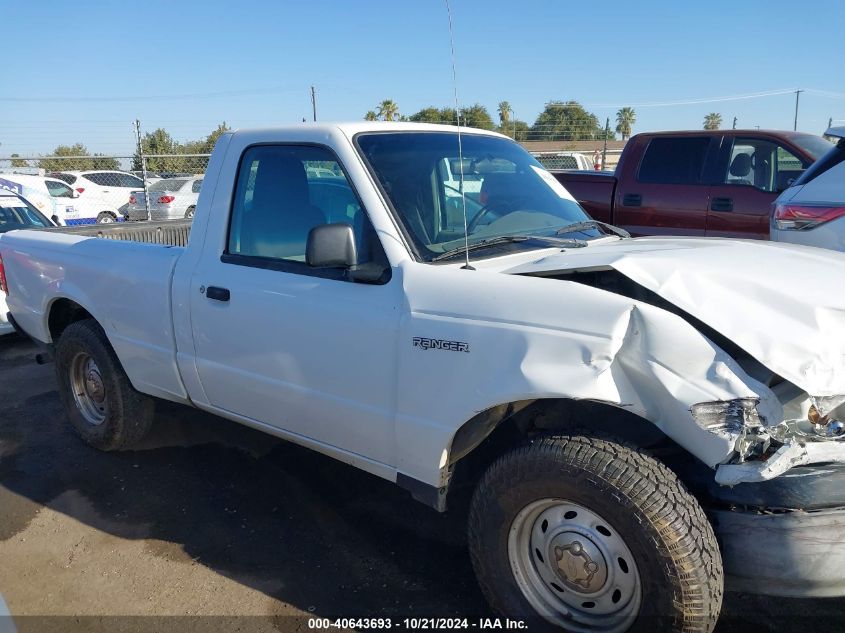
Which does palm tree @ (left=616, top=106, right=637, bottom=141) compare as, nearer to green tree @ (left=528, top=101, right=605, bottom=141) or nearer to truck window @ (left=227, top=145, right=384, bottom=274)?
green tree @ (left=528, top=101, right=605, bottom=141)

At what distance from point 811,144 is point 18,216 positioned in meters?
8.90

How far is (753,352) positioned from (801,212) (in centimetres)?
330

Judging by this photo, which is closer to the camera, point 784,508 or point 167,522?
point 784,508

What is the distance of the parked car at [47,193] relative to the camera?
1362 cm

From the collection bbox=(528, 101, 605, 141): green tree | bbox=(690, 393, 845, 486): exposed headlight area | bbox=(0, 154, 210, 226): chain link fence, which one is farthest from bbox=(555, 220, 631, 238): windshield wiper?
bbox=(528, 101, 605, 141): green tree

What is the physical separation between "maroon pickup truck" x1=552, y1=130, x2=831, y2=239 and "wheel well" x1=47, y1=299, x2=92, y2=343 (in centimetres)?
563

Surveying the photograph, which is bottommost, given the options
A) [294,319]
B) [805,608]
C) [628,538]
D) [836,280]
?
[805,608]

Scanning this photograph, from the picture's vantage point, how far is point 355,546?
3500mm

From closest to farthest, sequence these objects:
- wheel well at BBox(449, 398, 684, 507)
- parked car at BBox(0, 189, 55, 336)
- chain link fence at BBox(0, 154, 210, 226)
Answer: wheel well at BBox(449, 398, 684, 507)
parked car at BBox(0, 189, 55, 336)
chain link fence at BBox(0, 154, 210, 226)

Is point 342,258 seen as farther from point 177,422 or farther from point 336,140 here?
point 177,422

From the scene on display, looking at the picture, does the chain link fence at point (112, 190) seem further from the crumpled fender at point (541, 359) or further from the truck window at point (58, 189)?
the crumpled fender at point (541, 359)

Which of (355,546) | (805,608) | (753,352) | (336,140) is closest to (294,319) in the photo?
(336,140)

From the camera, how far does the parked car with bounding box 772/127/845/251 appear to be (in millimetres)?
4816

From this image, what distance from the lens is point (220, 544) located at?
3555 millimetres
